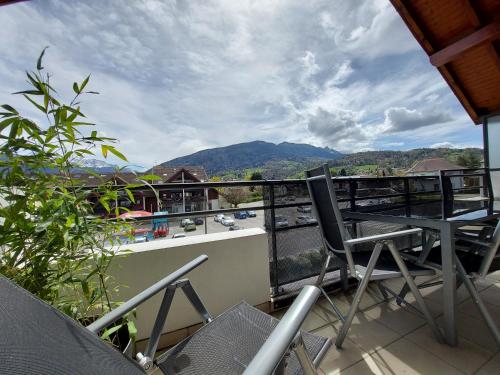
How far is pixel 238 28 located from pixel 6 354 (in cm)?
437

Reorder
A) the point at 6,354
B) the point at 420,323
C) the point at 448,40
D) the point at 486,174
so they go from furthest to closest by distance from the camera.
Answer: the point at 448,40, the point at 486,174, the point at 420,323, the point at 6,354

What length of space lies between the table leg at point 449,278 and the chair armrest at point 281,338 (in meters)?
1.32

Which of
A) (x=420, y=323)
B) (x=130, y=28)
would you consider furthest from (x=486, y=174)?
(x=130, y=28)

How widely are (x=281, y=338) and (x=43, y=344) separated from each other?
20.9 inches

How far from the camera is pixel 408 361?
143 centimetres

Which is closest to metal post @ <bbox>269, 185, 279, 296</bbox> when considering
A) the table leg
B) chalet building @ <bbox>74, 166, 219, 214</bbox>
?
chalet building @ <bbox>74, 166, 219, 214</bbox>

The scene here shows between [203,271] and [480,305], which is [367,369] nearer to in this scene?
[480,305]

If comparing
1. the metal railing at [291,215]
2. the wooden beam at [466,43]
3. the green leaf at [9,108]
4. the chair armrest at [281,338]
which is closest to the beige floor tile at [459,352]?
the metal railing at [291,215]

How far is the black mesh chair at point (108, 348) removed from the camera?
47 cm

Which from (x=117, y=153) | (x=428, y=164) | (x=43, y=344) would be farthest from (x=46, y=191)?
(x=428, y=164)

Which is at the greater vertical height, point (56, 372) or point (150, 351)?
point (56, 372)

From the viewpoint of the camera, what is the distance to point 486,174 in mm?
3703

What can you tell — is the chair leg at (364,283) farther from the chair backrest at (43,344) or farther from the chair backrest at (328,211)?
the chair backrest at (43,344)

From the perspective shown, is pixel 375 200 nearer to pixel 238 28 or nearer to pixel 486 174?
pixel 486 174
